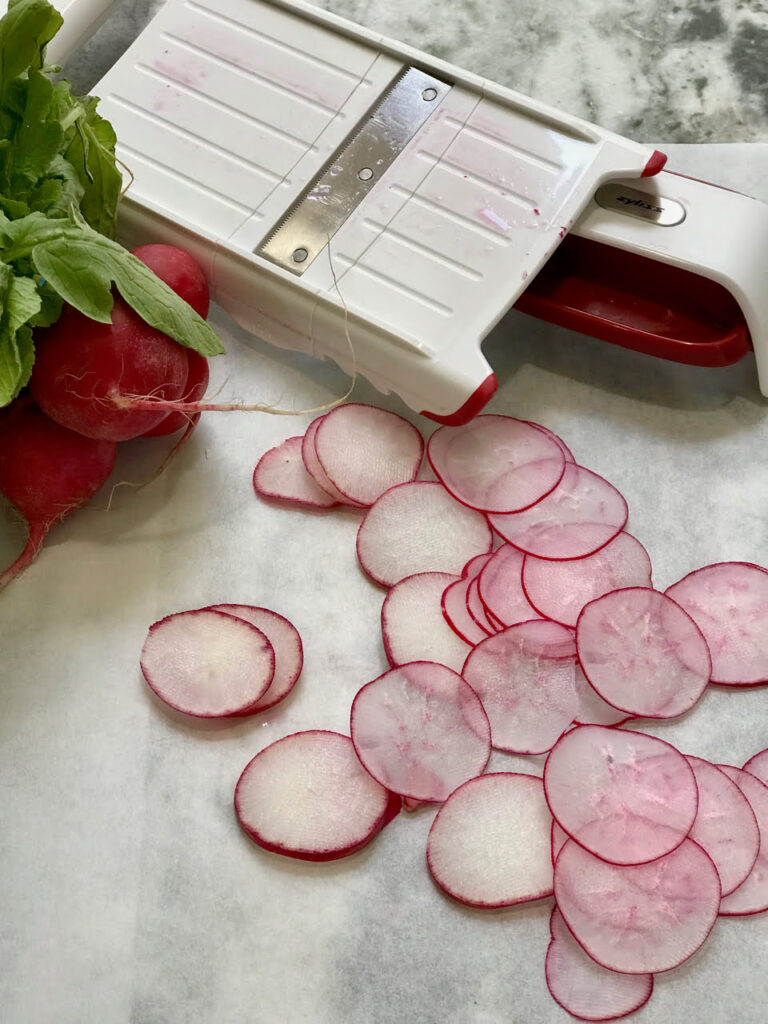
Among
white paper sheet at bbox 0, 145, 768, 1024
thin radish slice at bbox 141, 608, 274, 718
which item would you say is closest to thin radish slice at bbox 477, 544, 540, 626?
white paper sheet at bbox 0, 145, 768, 1024

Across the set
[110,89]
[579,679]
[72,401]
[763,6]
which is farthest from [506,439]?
[763,6]

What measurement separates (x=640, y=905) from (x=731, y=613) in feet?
0.97

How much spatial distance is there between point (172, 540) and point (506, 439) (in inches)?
14.3

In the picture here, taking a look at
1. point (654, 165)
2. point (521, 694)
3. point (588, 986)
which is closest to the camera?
point (588, 986)

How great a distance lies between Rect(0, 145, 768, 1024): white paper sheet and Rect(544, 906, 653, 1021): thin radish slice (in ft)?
0.04

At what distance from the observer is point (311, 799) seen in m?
0.96

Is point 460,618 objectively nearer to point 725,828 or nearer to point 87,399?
point 725,828

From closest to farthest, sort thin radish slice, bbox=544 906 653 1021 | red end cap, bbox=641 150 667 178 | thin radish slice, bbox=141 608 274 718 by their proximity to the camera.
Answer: thin radish slice, bbox=544 906 653 1021 < thin radish slice, bbox=141 608 274 718 < red end cap, bbox=641 150 667 178

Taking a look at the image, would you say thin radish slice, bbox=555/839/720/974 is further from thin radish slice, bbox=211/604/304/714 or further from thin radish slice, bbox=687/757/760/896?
thin radish slice, bbox=211/604/304/714

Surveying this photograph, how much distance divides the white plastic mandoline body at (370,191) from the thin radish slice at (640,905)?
447mm

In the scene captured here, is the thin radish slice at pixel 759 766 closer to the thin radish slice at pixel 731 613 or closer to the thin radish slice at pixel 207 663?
the thin radish slice at pixel 731 613

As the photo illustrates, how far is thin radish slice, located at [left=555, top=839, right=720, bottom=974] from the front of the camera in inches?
34.7

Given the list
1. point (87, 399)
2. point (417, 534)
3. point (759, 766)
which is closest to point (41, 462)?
point (87, 399)

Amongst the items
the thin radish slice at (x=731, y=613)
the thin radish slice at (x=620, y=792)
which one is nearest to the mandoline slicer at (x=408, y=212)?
the thin radish slice at (x=731, y=613)
